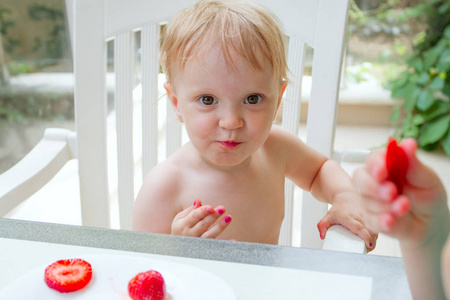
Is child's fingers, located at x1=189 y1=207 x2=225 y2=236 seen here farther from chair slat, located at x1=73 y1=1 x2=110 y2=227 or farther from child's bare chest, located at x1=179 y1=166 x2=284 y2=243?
chair slat, located at x1=73 y1=1 x2=110 y2=227

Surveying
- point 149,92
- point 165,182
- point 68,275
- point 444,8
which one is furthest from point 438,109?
point 68,275

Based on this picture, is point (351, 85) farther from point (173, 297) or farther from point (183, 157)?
point (173, 297)

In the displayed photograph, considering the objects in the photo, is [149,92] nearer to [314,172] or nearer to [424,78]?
[314,172]

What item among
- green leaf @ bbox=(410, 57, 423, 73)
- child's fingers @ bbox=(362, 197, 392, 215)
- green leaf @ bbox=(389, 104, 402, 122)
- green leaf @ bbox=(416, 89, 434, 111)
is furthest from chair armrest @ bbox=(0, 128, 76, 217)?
green leaf @ bbox=(389, 104, 402, 122)

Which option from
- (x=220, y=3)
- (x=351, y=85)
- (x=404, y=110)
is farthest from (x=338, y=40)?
(x=351, y=85)

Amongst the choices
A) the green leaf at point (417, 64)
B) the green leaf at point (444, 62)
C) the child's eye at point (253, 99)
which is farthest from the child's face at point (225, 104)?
the green leaf at point (417, 64)

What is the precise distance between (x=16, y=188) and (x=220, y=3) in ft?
1.41

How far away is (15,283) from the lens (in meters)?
0.43

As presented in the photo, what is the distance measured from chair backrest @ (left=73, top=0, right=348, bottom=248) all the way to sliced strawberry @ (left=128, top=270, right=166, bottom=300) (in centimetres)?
55

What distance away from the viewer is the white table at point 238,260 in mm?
428

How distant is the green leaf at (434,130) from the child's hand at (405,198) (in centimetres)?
209

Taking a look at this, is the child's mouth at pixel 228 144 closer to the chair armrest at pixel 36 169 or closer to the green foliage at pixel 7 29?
the chair armrest at pixel 36 169

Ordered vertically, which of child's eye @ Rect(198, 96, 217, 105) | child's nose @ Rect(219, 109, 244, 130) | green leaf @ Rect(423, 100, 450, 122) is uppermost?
child's eye @ Rect(198, 96, 217, 105)

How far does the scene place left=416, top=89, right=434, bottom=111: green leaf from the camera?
2.29 m
